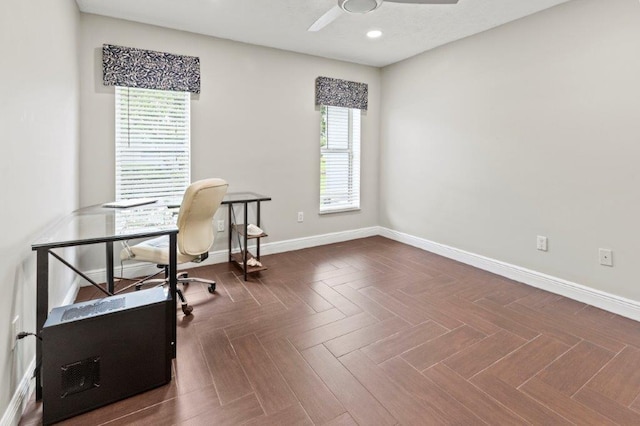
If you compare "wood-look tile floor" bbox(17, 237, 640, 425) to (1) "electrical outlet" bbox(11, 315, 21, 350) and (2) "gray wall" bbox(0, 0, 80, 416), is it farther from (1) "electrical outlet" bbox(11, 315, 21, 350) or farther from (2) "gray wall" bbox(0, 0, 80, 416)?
(2) "gray wall" bbox(0, 0, 80, 416)

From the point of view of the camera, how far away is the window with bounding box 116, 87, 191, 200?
3.23 meters

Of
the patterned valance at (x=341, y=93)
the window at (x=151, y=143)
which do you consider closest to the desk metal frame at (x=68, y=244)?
the window at (x=151, y=143)

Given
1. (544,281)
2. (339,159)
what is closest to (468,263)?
(544,281)

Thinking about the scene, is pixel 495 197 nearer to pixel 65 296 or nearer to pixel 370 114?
pixel 370 114

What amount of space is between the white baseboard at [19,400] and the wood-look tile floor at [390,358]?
6cm

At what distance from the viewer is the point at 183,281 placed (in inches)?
118

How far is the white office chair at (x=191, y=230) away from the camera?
96.3 inches

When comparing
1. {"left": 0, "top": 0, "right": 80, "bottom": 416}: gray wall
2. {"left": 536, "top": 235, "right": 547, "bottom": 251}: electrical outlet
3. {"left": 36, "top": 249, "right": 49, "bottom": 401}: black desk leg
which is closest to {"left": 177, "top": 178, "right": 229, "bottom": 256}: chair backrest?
{"left": 0, "top": 0, "right": 80, "bottom": 416}: gray wall

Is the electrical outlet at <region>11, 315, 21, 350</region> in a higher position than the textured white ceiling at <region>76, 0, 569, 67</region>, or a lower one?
lower

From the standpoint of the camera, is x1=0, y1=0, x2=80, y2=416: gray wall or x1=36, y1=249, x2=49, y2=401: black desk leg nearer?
x1=0, y1=0, x2=80, y2=416: gray wall

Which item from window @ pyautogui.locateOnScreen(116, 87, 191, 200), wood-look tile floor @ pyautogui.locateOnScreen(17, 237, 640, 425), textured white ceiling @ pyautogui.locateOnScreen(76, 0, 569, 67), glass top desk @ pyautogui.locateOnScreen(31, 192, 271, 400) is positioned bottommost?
wood-look tile floor @ pyautogui.locateOnScreen(17, 237, 640, 425)

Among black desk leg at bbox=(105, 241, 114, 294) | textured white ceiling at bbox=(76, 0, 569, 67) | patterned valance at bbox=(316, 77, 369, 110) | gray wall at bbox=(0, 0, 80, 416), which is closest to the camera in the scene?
gray wall at bbox=(0, 0, 80, 416)

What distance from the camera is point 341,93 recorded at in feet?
14.6

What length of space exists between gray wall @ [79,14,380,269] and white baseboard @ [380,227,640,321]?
1.37m
